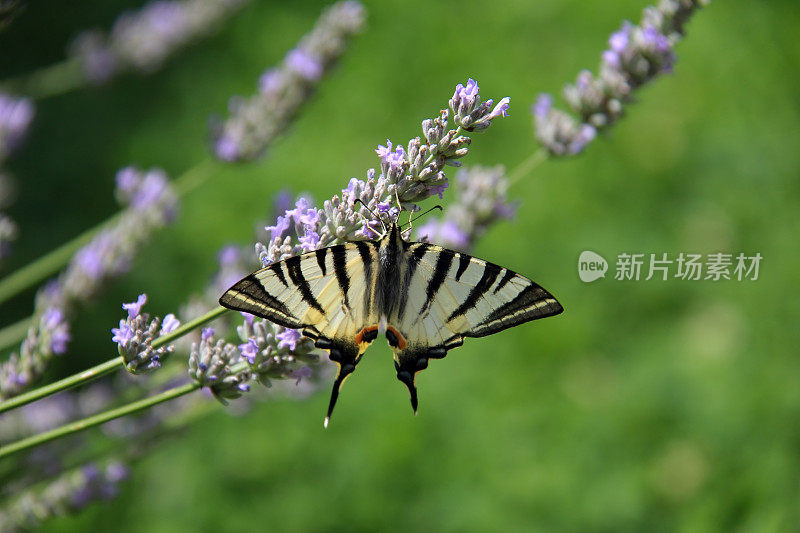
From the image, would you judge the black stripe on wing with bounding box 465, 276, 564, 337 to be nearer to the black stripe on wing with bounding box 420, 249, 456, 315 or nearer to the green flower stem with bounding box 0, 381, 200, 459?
the black stripe on wing with bounding box 420, 249, 456, 315

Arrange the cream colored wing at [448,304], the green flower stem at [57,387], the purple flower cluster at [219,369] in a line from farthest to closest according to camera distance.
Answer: the cream colored wing at [448,304], the purple flower cluster at [219,369], the green flower stem at [57,387]

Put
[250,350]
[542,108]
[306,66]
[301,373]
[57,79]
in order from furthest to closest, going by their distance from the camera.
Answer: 1. [57,79]
2. [306,66]
3. [542,108]
4. [301,373]
5. [250,350]

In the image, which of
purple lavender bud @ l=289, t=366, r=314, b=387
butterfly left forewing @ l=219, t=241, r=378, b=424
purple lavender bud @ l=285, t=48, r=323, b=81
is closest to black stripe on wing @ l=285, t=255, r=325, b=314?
butterfly left forewing @ l=219, t=241, r=378, b=424

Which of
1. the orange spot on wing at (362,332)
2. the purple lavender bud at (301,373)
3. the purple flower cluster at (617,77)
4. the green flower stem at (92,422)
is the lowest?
the purple lavender bud at (301,373)

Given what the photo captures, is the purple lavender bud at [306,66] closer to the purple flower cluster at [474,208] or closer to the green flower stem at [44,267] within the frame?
the green flower stem at [44,267]

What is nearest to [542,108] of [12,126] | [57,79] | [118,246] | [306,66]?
[306,66]

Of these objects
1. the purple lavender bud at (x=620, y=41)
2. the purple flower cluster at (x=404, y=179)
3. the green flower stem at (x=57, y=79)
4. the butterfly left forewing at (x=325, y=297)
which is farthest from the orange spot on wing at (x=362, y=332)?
the green flower stem at (x=57, y=79)

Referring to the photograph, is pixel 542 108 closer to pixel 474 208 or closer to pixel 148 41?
pixel 474 208
